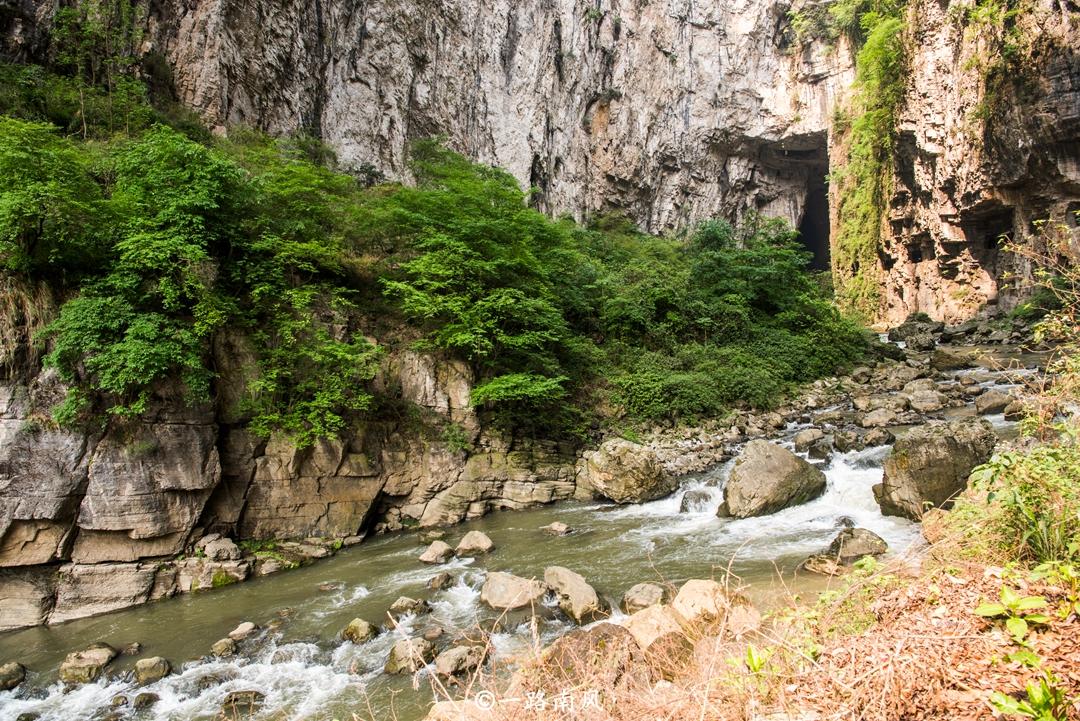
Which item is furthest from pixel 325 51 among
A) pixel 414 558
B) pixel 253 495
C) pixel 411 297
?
pixel 414 558

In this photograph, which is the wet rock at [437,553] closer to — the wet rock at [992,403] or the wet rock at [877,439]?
the wet rock at [877,439]

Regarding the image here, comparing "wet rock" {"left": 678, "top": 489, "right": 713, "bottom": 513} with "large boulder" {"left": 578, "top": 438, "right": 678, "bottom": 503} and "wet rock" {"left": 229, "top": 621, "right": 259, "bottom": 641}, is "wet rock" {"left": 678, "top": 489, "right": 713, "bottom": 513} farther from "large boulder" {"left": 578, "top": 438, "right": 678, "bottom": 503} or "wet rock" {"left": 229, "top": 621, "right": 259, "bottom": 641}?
"wet rock" {"left": 229, "top": 621, "right": 259, "bottom": 641}

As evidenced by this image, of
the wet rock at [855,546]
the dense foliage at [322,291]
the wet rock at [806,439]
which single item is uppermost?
the dense foliage at [322,291]

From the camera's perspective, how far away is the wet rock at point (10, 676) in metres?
5.97

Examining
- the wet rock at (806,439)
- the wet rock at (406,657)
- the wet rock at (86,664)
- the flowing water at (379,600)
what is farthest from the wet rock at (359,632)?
the wet rock at (806,439)

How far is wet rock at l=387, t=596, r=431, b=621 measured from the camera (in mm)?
6793

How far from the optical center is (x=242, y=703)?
17.4 ft

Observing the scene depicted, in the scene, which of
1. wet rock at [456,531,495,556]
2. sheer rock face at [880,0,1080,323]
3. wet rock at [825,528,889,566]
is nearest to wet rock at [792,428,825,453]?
wet rock at [825,528,889,566]

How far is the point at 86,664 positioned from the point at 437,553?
14.9ft

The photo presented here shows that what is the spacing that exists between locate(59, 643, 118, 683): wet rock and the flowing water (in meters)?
0.13

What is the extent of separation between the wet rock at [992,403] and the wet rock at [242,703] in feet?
49.9

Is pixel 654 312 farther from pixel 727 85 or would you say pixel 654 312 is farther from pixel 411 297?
pixel 727 85

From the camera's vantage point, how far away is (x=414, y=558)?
28.6ft

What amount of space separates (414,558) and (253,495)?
3232 mm
